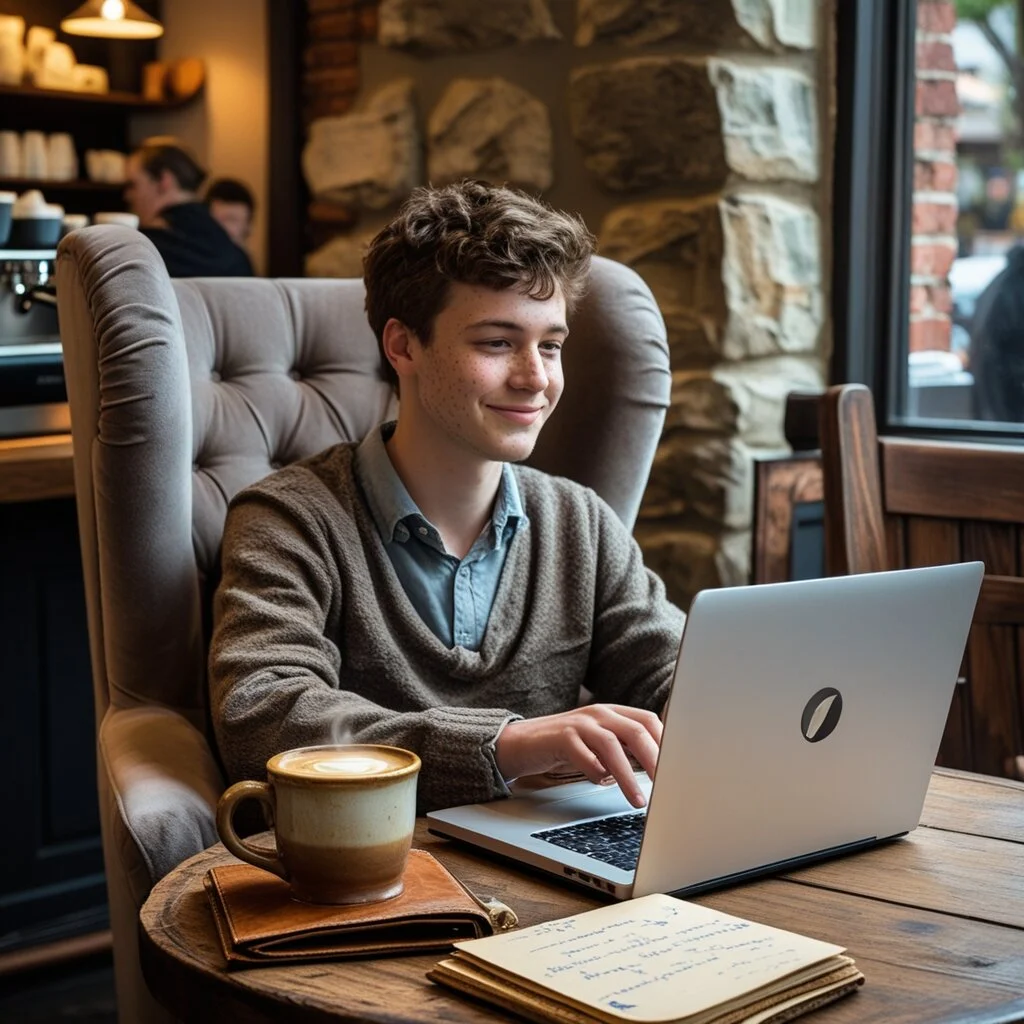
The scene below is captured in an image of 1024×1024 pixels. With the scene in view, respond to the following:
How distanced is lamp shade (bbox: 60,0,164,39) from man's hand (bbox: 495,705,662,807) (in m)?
3.46

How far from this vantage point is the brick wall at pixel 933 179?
8.28ft

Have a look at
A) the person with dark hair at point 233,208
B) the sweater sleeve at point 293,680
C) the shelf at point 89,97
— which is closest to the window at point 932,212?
the sweater sleeve at point 293,680

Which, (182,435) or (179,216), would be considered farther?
(179,216)

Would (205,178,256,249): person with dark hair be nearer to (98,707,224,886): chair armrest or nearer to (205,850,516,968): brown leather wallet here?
(98,707,224,886): chair armrest

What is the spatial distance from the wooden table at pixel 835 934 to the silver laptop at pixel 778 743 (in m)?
0.03

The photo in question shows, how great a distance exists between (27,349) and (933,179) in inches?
60.9

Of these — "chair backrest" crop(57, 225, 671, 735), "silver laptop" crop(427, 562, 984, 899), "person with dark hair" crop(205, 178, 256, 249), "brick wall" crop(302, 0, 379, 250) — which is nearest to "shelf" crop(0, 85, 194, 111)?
"person with dark hair" crop(205, 178, 256, 249)

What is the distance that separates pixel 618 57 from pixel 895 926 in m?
1.95

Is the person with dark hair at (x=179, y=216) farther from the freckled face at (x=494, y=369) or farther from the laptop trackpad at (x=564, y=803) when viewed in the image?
the laptop trackpad at (x=564, y=803)

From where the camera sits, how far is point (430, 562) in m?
1.55

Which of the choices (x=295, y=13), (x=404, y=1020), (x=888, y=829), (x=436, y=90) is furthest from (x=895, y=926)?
(x=295, y=13)

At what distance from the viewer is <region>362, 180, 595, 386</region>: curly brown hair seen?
1471 mm

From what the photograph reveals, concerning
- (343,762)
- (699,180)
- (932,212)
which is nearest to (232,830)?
(343,762)

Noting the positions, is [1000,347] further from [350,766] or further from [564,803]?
[350,766]
